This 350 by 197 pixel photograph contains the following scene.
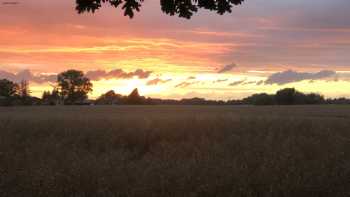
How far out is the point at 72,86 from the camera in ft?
334

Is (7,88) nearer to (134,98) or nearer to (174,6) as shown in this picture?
(134,98)

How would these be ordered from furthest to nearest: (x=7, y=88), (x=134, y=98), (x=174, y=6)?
(x=7, y=88), (x=134, y=98), (x=174, y=6)

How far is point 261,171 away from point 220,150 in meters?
5.58

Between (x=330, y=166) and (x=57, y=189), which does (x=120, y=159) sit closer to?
(x=57, y=189)

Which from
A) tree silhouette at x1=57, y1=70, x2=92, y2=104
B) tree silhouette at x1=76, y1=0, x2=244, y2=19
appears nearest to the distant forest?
tree silhouette at x1=57, y1=70, x2=92, y2=104

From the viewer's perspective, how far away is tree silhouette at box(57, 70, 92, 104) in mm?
100325

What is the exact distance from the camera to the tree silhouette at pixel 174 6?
511 cm

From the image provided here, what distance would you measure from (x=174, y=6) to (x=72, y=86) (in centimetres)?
9937

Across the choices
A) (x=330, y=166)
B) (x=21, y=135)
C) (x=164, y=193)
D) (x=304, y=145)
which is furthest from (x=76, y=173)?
(x=21, y=135)

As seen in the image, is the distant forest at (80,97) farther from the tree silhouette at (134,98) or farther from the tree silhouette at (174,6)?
the tree silhouette at (174,6)

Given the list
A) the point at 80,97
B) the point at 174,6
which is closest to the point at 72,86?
the point at 80,97

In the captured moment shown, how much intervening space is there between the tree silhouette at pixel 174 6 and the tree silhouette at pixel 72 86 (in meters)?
96.9

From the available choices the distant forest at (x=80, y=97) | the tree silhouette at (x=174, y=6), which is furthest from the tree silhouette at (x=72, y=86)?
the tree silhouette at (x=174, y=6)

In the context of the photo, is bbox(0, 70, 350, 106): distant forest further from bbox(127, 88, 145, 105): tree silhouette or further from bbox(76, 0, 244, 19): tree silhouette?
bbox(76, 0, 244, 19): tree silhouette
